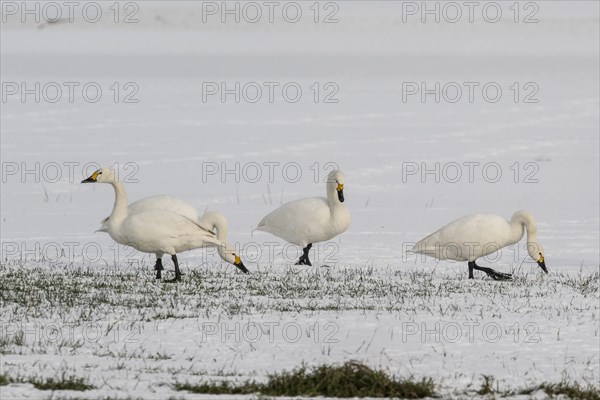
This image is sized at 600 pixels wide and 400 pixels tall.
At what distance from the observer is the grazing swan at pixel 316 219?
15.0m

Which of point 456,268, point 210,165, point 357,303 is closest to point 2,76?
point 210,165

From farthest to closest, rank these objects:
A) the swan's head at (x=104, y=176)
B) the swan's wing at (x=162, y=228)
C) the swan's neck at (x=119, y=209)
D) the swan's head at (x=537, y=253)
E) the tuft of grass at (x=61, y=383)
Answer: the swan's head at (x=104, y=176)
the swan's head at (x=537, y=253)
the swan's neck at (x=119, y=209)
the swan's wing at (x=162, y=228)
the tuft of grass at (x=61, y=383)

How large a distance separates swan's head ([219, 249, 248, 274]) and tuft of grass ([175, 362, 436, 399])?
19.1 feet

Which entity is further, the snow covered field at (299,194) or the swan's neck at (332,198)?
the swan's neck at (332,198)

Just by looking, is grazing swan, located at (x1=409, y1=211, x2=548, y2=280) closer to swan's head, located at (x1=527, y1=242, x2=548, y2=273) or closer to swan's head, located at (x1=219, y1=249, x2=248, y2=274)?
swan's head, located at (x1=527, y1=242, x2=548, y2=273)

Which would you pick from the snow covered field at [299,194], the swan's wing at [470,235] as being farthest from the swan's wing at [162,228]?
the swan's wing at [470,235]

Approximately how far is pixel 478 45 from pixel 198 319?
49114mm

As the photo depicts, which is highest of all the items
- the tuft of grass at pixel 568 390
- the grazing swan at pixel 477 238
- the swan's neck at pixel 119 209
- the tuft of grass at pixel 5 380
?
the swan's neck at pixel 119 209

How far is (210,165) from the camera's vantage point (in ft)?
85.4

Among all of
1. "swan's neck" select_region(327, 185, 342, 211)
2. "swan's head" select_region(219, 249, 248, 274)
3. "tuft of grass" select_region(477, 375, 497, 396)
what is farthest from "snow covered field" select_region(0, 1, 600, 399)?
"swan's neck" select_region(327, 185, 342, 211)

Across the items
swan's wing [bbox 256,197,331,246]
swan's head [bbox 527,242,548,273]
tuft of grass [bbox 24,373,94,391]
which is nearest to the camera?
tuft of grass [bbox 24,373,94,391]

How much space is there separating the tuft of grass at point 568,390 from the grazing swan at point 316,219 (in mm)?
7656

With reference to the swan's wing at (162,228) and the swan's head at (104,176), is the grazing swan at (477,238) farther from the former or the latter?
the swan's head at (104,176)

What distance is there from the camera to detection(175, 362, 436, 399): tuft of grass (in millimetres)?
7145
